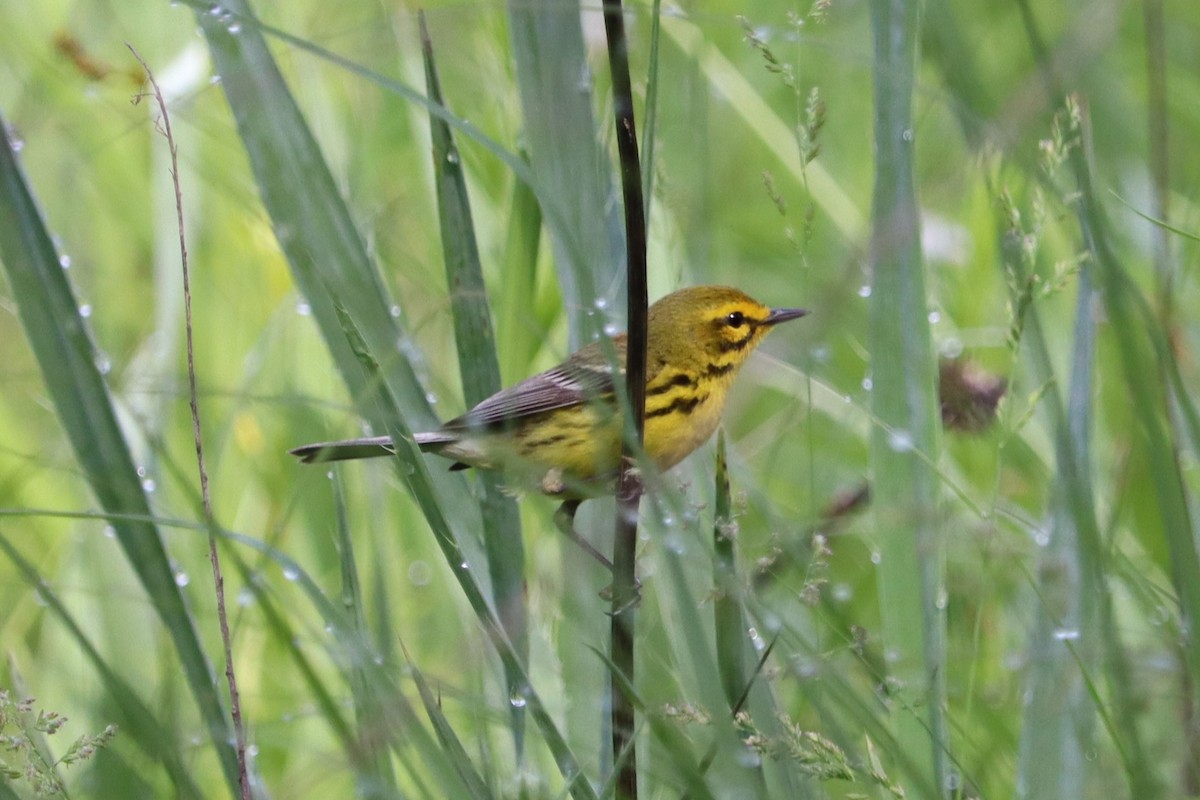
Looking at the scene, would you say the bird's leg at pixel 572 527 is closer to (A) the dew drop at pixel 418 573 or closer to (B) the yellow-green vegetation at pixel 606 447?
(B) the yellow-green vegetation at pixel 606 447

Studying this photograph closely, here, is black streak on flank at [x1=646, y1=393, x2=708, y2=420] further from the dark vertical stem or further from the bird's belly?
the dark vertical stem

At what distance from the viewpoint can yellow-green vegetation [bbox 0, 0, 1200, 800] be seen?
1429 millimetres

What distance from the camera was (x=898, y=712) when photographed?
65.9 inches

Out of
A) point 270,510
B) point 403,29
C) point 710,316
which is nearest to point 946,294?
point 710,316

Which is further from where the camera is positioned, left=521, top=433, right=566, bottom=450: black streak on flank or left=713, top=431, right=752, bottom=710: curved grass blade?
left=521, top=433, right=566, bottom=450: black streak on flank

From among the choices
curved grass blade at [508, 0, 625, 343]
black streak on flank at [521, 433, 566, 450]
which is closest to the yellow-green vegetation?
curved grass blade at [508, 0, 625, 343]

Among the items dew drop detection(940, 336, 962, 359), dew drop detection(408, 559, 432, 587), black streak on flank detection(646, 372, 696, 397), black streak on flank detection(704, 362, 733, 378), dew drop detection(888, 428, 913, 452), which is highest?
dew drop detection(940, 336, 962, 359)

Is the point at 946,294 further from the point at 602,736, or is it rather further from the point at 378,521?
the point at 602,736

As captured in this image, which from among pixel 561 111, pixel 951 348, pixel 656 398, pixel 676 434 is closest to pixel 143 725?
pixel 561 111

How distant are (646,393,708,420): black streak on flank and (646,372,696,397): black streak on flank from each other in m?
0.05

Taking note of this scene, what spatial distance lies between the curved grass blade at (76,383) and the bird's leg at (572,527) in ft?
2.02

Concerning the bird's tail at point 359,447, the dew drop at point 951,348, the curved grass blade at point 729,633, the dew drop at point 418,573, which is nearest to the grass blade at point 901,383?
the curved grass blade at point 729,633

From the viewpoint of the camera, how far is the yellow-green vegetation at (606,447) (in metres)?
1.43

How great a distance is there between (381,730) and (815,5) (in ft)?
3.13
